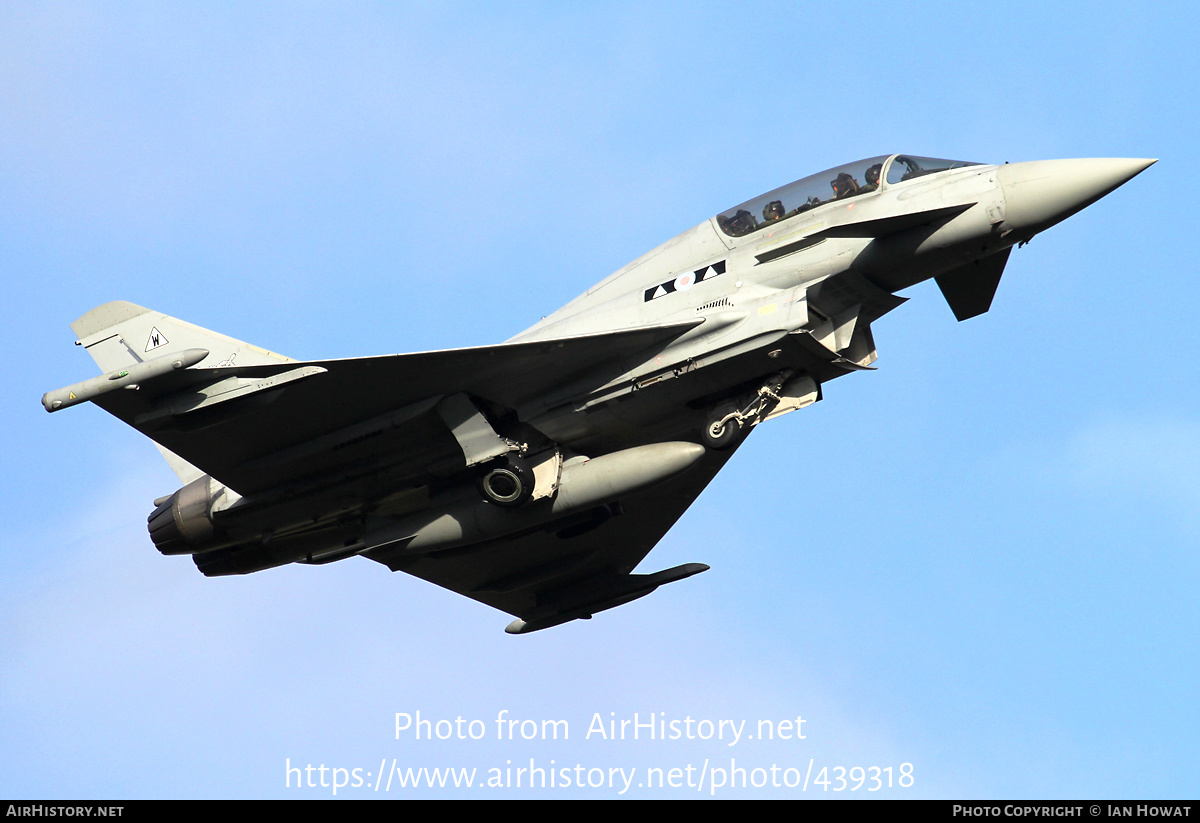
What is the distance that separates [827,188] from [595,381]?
3.86 m

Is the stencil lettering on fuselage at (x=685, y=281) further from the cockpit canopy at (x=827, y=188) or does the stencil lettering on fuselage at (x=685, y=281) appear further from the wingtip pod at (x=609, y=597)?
the wingtip pod at (x=609, y=597)

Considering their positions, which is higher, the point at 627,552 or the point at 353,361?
the point at 353,361

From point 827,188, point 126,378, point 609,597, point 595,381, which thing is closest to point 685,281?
point 595,381

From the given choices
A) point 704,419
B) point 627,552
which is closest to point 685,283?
point 704,419

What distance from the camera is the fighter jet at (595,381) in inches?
644

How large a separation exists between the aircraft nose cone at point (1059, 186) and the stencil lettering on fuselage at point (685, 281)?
11.7 ft

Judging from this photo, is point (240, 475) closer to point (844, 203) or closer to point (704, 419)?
point (704, 419)

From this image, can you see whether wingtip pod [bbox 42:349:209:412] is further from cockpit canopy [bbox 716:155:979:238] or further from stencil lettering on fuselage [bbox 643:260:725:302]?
cockpit canopy [bbox 716:155:979:238]

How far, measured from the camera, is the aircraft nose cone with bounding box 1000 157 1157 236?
15.9 metres

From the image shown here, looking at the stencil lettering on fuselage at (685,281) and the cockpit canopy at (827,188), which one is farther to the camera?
the stencil lettering on fuselage at (685,281)

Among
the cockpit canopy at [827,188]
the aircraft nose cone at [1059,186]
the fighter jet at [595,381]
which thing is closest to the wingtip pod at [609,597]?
the fighter jet at [595,381]
